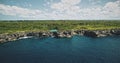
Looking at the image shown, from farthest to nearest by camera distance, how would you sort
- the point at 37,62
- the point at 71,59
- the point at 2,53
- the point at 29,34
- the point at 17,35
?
1. the point at 29,34
2. the point at 17,35
3. the point at 2,53
4. the point at 71,59
5. the point at 37,62

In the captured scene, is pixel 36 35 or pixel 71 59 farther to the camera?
pixel 36 35

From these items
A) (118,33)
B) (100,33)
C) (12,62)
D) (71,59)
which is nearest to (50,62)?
(71,59)

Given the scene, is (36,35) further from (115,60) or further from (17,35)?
(115,60)

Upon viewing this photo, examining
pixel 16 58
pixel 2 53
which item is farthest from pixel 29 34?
pixel 16 58

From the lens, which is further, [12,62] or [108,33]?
[108,33]

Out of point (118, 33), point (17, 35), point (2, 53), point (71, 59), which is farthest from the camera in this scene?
point (118, 33)

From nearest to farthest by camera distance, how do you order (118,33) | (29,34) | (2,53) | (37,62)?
(37,62) < (2,53) < (29,34) < (118,33)

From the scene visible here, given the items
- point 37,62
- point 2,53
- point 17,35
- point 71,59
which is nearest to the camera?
point 37,62

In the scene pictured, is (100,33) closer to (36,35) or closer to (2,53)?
(36,35)
